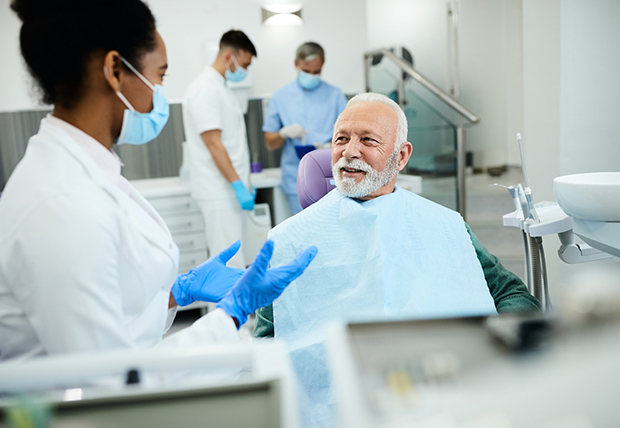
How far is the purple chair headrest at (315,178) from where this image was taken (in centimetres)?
177

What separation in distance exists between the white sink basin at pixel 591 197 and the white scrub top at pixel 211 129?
1.90 m

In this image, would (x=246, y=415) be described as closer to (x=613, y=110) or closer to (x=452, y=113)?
(x=613, y=110)

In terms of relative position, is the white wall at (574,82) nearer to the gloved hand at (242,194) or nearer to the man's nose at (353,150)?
the man's nose at (353,150)

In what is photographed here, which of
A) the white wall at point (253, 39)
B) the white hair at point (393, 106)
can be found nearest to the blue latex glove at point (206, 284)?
the white hair at point (393, 106)

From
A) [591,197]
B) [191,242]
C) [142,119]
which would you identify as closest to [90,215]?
[142,119]

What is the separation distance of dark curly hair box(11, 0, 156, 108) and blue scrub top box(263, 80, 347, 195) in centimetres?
234

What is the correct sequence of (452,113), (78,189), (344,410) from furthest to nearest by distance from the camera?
1. (452,113)
2. (78,189)
3. (344,410)

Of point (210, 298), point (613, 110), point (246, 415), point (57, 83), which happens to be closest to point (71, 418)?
point (246, 415)

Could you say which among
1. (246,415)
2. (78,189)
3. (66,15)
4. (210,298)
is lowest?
(210,298)

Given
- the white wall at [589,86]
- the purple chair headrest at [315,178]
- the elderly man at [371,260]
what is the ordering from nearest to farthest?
the elderly man at [371,260] < the purple chair headrest at [315,178] < the white wall at [589,86]

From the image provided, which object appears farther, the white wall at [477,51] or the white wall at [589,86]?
the white wall at [477,51]

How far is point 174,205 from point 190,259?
37cm

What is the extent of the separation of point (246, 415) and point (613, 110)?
2230mm

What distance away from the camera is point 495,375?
422mm
